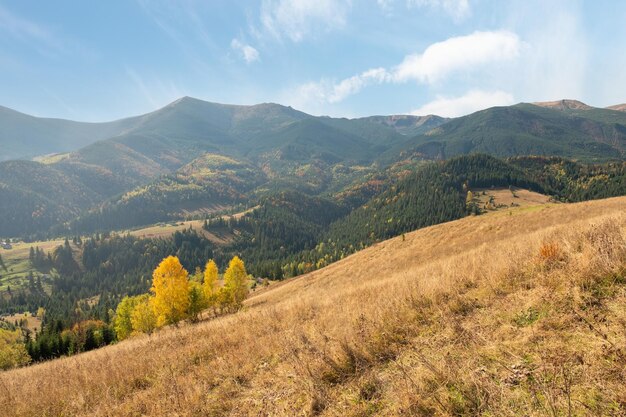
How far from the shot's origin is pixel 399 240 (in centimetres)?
5000

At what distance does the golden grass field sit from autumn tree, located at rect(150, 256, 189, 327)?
3236cm

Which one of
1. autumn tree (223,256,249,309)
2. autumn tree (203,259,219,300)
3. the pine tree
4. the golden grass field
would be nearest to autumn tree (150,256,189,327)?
autumn tree (203,259,219,300)

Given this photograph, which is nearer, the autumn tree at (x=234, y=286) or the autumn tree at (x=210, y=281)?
the autumn tree at (x=210, y=281)

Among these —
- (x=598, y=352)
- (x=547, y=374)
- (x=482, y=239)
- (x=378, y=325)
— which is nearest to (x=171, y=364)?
(x=378, y=325)

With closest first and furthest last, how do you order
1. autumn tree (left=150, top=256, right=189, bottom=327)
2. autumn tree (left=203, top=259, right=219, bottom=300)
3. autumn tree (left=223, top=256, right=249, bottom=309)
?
autumn tree (left=150, top=256, right=189, bottom=327)
autumn tree (left=203, top=259, right=219, bottom=300)
autumn tree (left=223, top=256, right=249, bottom=309)

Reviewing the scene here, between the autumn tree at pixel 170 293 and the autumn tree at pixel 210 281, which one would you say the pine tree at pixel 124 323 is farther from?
the autumn tree at pixel 170 293

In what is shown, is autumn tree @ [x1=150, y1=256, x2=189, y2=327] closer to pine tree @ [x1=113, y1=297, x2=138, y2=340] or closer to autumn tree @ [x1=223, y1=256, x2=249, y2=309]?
autumn tree @ [x1=223, y1=256, x2=249, y2=309]

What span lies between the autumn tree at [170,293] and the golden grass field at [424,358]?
32360mm

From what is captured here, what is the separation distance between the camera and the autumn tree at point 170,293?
41.2m

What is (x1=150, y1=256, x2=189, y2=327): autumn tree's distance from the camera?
4122 centimetres

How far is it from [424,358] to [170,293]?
140 feet

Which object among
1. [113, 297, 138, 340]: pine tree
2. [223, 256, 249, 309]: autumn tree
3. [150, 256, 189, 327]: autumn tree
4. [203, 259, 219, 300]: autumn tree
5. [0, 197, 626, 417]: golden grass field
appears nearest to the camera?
[0, 197, 626, 417]: golden grass field

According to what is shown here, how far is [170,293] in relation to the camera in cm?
4131

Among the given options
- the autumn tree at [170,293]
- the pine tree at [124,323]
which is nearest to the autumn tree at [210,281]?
the autumn tree at [170,293]
